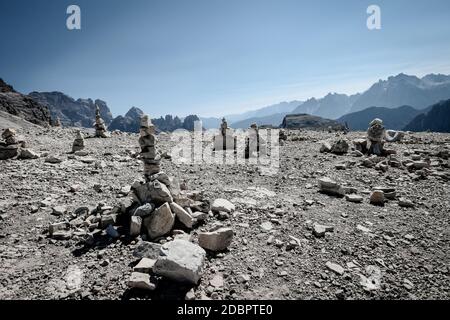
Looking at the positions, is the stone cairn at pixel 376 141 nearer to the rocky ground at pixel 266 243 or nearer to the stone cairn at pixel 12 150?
the rocky ground at pixel 266 243

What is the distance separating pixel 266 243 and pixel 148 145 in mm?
4722

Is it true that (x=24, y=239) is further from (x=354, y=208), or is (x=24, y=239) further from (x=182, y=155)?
(x=182, y=155)

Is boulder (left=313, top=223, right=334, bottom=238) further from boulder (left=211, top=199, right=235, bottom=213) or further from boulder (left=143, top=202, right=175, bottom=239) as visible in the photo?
boulder (left=143, top=202, right=175, bottom=239)

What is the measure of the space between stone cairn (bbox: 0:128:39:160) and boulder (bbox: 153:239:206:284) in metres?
12.4

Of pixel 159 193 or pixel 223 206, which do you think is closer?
pixel 159 193

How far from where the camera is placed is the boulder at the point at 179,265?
446cm

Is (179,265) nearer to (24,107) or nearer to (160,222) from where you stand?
(160,222)

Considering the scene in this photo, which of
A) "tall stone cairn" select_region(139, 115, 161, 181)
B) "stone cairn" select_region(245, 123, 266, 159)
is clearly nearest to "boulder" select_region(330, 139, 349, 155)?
"stone cairn" select_region(245, 123, 266, 159)

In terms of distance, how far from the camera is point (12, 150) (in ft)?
42.5

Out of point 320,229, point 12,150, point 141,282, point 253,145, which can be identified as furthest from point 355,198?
point 12,150

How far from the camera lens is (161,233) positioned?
6148 mm

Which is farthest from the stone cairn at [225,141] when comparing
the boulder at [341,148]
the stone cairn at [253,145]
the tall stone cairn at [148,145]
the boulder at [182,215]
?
the boulder at [182,215]

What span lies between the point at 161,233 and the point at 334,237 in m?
4.44

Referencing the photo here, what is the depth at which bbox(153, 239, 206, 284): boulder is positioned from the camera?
14.6 feet
